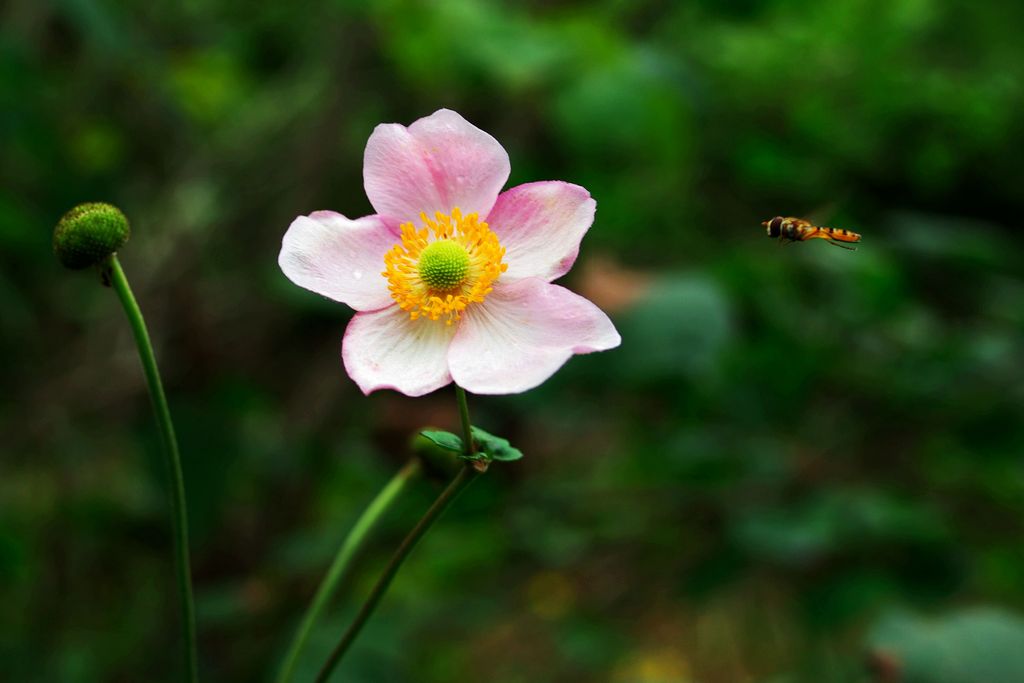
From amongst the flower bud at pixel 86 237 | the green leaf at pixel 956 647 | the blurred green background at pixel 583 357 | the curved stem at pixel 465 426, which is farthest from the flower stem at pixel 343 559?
the green leaf at pixel 956 647

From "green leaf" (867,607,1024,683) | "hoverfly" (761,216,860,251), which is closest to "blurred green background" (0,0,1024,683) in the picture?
"green leaf" (867,607,1024,683)

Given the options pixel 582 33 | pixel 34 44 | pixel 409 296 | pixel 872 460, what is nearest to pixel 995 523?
pixel 872 460

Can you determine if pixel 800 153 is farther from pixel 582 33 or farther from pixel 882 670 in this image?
pixel 882 670

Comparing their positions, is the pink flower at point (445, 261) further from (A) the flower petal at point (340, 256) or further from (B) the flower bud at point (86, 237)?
(B) the flower bud at point (86, 237)

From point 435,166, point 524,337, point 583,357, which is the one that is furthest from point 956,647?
point 435,166

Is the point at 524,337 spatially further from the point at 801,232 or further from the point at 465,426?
the point at 801,232

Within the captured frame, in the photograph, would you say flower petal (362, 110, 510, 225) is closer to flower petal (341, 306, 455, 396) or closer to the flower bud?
flower petal (341, 306, 455, 396)

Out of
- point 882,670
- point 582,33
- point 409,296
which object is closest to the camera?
point 409,296
